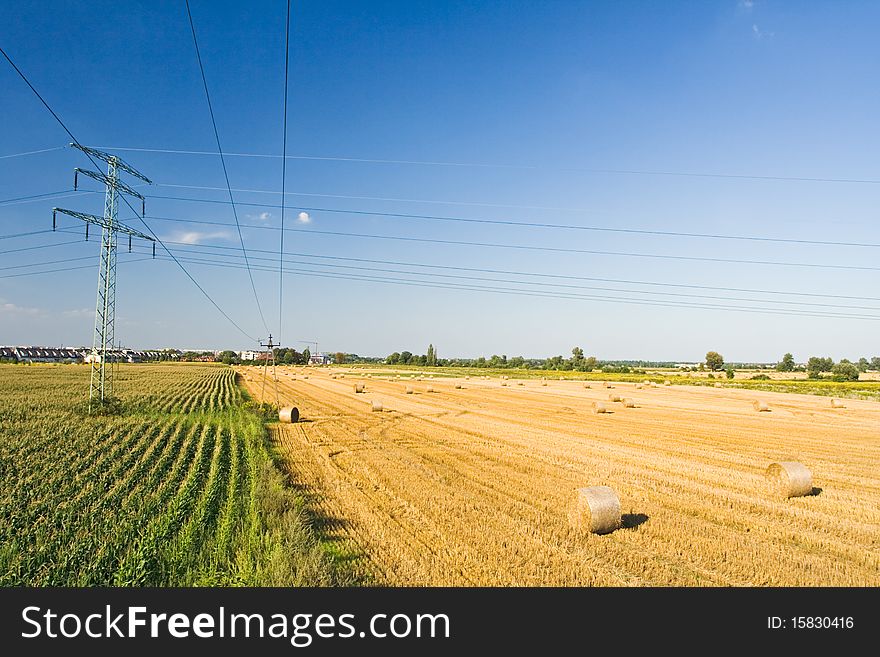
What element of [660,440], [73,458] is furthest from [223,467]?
[660,440]

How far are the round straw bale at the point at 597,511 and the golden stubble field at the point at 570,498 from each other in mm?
239

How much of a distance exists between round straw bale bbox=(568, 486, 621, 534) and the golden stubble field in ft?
0.78

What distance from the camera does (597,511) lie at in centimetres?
992

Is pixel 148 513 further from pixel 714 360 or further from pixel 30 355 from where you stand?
pixel 30 355

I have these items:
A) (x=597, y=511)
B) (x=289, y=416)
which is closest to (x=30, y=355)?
(x=289, y=416)

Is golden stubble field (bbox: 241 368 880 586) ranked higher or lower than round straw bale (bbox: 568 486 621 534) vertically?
lower

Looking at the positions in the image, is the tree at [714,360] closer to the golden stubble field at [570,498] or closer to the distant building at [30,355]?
the golden stubble field at [570,498]

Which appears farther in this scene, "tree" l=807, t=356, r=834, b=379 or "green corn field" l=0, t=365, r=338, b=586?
"tree" l=807, t=356, r=834, b=379

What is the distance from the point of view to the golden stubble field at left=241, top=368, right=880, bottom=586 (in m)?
8.14

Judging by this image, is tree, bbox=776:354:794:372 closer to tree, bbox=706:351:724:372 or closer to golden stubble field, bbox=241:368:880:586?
tree, bbox=706:351:724:372

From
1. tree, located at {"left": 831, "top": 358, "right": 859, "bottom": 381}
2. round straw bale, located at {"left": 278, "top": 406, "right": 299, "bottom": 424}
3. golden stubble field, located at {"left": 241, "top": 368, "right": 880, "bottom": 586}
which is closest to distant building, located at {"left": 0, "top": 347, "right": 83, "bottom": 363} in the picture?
round straw bale, located at {"left": 278, "top": 406, "right": 299, "bottom": 424}

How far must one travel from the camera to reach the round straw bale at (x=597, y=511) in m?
9.94

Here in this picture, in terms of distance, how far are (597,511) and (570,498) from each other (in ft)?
8.53

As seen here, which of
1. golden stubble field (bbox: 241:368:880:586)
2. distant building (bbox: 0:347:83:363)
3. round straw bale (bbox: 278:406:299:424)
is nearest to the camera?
golden stubble field (bbox: 241:368:880:586)
